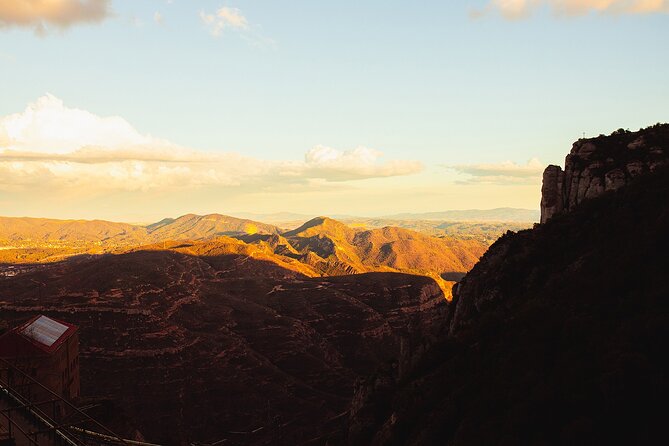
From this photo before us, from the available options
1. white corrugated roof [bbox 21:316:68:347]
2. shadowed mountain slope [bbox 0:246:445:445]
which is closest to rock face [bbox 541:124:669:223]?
shadowed mountain slope [bbox 0:246:445:445]

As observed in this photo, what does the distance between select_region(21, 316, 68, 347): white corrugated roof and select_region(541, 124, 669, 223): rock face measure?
66591 millimetres

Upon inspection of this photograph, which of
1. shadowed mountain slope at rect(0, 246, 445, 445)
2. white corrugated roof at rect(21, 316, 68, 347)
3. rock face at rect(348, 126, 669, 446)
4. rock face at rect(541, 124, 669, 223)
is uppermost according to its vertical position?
rock face at rect(541, 124, 669, 223)

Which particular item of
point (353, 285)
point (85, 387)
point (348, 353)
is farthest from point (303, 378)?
point (353, 285)

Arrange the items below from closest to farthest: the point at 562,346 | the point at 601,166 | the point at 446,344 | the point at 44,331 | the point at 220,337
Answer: the point at 562,346 < the point at 446,344 < the point at 601,166 < the point at 44,331 < the point at 220,337

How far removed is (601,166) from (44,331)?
7254 cm

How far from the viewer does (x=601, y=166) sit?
5659 cm

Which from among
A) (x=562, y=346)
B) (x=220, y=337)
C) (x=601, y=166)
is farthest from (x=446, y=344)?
(x=220, y=337)

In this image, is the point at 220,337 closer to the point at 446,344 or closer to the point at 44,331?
the point at 44,331

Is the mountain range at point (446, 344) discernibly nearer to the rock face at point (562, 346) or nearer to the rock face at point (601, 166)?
the rock face at point (562, 346)

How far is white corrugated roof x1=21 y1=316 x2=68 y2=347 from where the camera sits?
57.8 meters

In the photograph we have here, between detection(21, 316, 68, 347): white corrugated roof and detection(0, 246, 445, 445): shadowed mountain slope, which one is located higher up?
detection(21, 316, 68, 347): white corrugated roof

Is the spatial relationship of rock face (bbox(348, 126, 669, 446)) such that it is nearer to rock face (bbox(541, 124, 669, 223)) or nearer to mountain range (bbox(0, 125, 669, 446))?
mountain range (bbox(0, 125, 669, 446))

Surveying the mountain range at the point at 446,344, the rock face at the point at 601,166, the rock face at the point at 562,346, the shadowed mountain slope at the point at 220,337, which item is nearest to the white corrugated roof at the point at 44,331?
the shadowed mountain slope at the point at 220,337

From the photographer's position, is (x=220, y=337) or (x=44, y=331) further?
(x=220, y=337)
